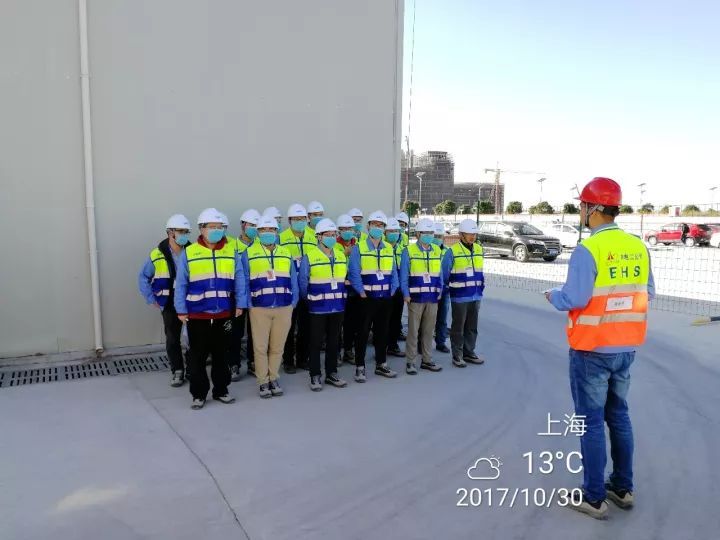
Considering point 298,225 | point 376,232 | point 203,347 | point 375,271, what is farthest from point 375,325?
point 203,347

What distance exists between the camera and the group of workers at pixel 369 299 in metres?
3.42

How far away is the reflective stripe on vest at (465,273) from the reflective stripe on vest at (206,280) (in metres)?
2.84

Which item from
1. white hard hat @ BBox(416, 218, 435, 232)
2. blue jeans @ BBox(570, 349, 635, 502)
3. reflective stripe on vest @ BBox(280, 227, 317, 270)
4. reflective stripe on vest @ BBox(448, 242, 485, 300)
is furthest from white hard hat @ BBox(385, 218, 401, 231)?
blue jeans @ BBox(570, 349, 635, 502)

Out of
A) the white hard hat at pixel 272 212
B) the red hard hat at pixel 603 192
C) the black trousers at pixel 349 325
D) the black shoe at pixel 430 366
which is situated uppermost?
the red hard hat at pixel 603 192

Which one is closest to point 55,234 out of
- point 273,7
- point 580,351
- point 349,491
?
point 273,7

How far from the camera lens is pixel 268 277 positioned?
558 centimetres

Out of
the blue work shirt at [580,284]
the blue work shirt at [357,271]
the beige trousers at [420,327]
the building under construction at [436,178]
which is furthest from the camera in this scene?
the building under construction at [436,178]

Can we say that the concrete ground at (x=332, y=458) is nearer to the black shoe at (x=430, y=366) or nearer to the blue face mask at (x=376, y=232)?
the black shoe at (x=430, y=366)

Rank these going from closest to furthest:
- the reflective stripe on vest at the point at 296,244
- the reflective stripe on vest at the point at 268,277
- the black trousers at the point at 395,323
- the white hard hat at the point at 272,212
→ the reflective stripe on vest at the point at 268,277
the white hard hat at the point at 272,212
the reflective stripe on vest at the point at 296,244
the black trousers at the point at 395,323

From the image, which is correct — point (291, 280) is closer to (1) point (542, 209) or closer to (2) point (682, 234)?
(2) point (682, 234)

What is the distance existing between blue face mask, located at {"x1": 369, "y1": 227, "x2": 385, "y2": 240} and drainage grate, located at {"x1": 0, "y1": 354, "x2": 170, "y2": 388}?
2.84 m

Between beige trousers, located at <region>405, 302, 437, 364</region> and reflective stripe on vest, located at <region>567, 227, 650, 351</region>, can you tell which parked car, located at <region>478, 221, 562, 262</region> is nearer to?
beige trousers, located at <region>405, 302, 437, 364</region>

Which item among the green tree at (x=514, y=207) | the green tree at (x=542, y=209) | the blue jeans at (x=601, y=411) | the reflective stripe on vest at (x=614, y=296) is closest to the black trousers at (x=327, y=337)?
the blue jeans at (x=601, y=411)

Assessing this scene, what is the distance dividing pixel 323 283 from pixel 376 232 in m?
0.97
